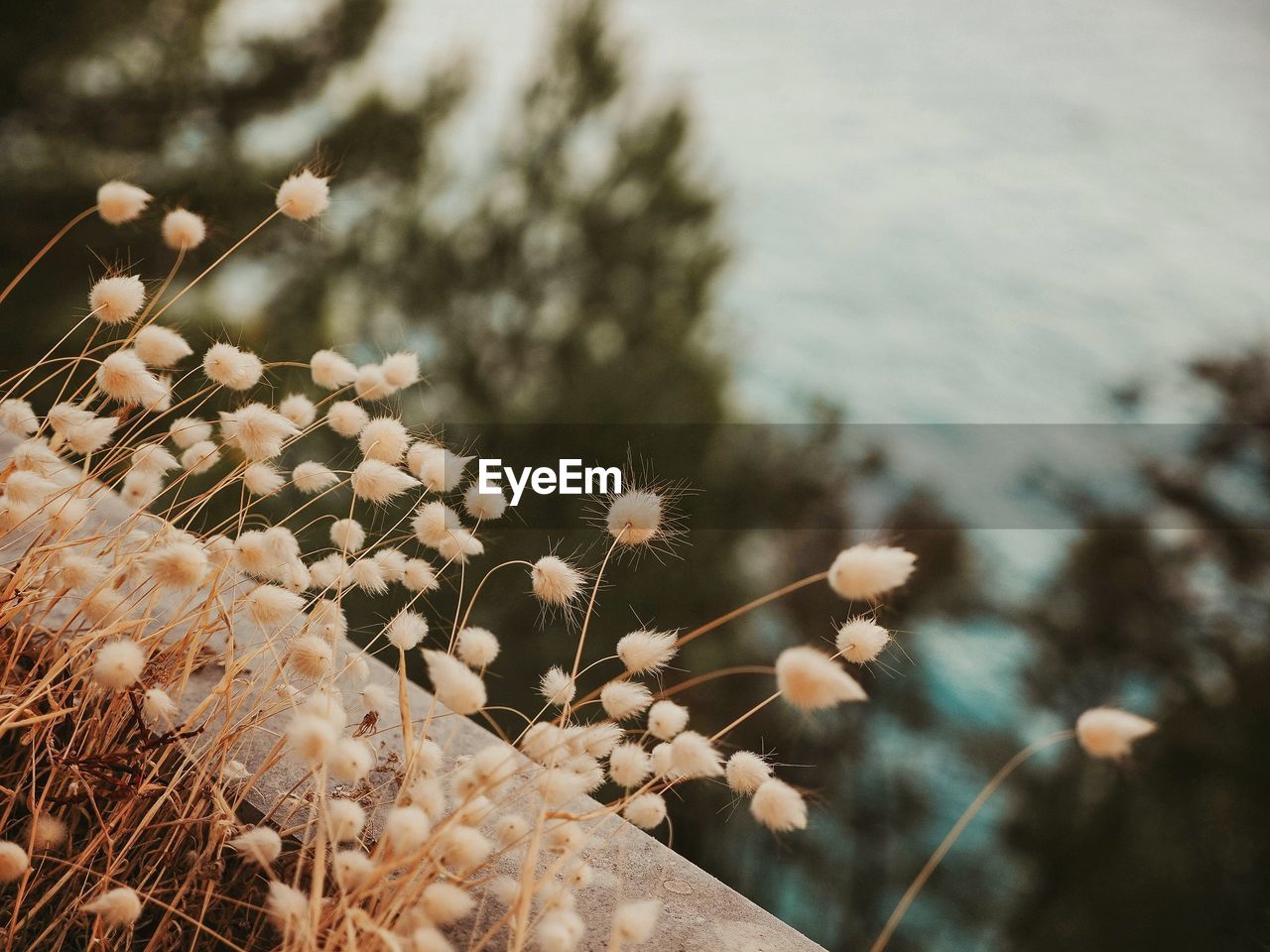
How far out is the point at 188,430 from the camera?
3.54 feet

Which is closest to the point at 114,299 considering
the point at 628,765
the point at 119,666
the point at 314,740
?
the point at 119,666

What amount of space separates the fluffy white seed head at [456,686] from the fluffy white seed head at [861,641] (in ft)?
0.99

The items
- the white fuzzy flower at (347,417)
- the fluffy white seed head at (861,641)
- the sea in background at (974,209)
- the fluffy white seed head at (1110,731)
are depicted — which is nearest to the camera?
the fluffy white seed head at (1110,731)

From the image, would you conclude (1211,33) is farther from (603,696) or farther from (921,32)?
(603,696)

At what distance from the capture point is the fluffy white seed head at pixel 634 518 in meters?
0.78

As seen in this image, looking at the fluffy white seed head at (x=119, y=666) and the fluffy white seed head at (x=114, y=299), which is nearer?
the fluffy white seed head at (x=119, y=666)

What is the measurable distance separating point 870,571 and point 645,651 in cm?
23

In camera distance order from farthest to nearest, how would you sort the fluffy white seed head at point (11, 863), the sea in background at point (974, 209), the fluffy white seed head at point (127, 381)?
1. the sea in background at point (974, 209)
2. the fluffy white seed head at point (127, 381)
3. the fluffy white seed head at point (11, 863)

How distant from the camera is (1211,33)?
643 centimetres

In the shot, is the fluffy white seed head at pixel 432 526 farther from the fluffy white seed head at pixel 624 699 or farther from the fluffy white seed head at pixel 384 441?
the fluffy white seed head at pixel 624 699

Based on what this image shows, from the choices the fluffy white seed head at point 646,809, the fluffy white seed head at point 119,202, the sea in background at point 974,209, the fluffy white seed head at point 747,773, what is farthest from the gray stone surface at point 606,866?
the sea in background at point 974,209

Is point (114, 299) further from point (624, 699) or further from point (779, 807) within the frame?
point (779, 807)

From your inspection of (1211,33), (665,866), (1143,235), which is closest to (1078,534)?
(1143,235)

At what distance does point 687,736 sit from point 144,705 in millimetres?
489
